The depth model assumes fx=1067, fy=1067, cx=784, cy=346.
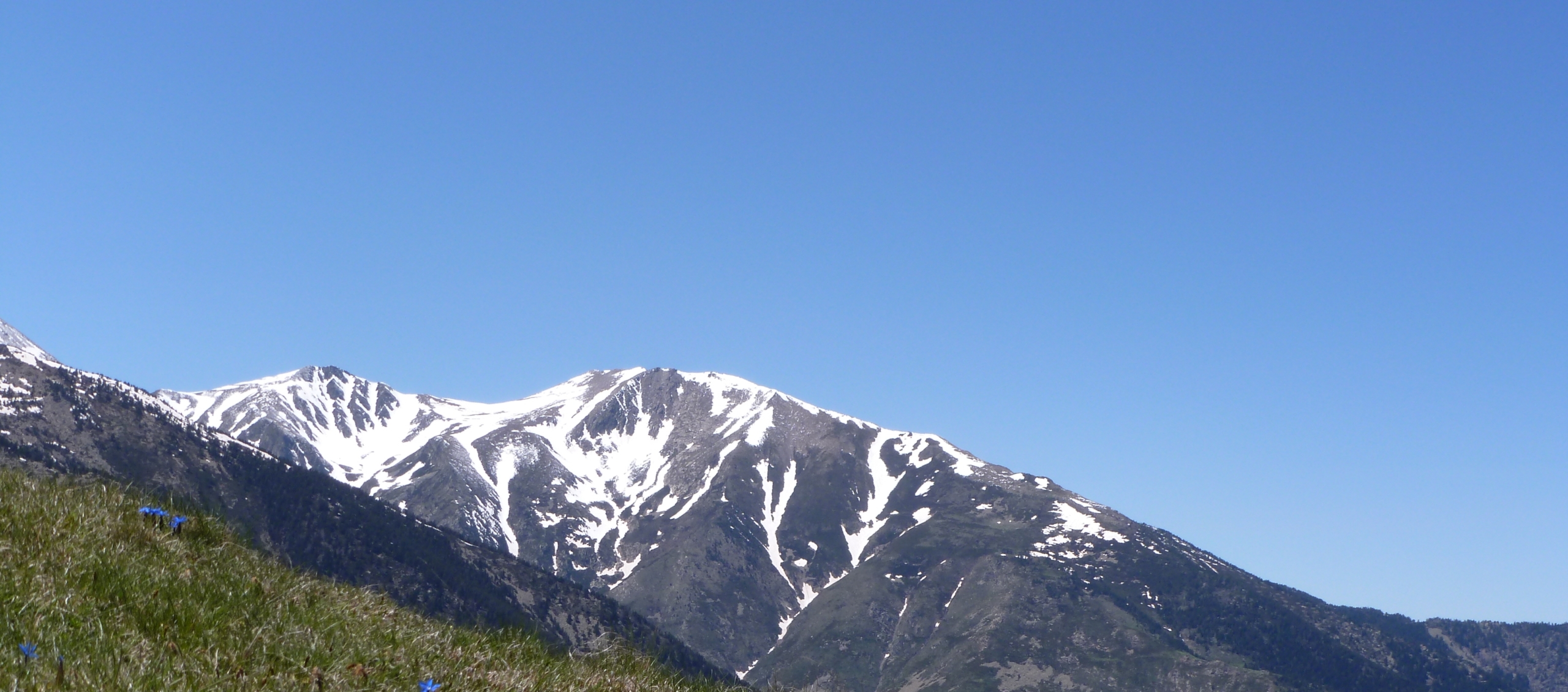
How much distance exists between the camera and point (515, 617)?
499 inches

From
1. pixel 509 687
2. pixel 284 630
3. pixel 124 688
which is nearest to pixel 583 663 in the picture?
pixel 509 687

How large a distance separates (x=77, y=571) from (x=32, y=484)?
151 inches

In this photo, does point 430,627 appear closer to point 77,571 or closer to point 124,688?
point 77,571

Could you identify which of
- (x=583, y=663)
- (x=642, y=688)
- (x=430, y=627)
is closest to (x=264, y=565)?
(x=430, y=627)

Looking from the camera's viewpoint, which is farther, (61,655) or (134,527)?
(134,527)

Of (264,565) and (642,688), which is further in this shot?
(264,565)

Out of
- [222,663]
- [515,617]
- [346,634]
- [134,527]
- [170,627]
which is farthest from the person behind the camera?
[515,617]

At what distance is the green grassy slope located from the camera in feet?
23.6

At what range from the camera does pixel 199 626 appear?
820 centimetres

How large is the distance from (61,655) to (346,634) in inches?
93.0

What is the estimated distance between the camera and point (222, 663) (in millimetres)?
7539

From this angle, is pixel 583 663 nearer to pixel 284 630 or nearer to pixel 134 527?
pixel 284 630

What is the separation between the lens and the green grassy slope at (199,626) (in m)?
7.20

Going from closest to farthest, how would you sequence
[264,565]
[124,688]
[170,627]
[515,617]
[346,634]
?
[124,688], [170,627], [346,634], [264,565], [515,617]
